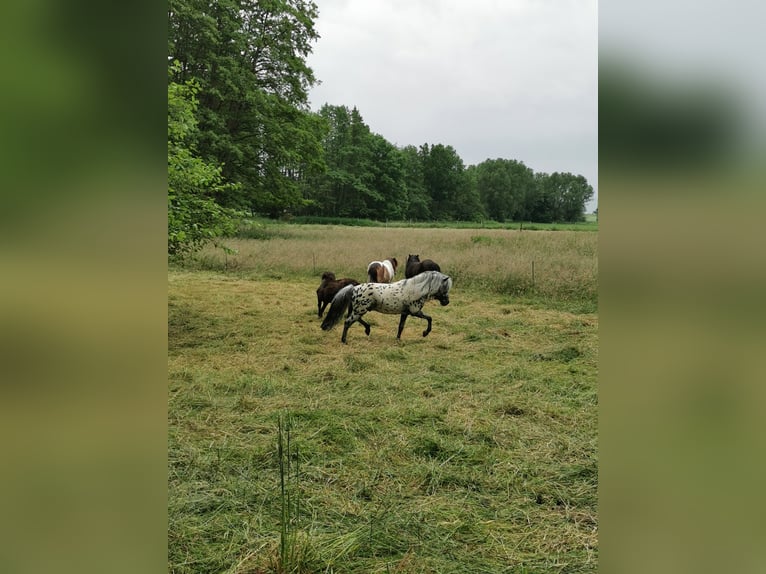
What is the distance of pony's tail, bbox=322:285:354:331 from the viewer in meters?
6.93

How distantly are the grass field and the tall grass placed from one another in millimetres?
2108

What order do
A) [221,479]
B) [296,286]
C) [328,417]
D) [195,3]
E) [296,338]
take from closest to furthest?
1. [221,479]
2. [328,417]
3. [296,338]
4. [296,286]
5. [195,3]

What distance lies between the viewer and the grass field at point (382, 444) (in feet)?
7.42

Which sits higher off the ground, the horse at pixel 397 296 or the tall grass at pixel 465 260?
the tall grass at pixel 465 260

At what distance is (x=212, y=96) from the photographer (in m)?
16.4

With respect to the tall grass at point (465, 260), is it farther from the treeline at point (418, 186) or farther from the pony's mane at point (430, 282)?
the treeline at point (418, 186)

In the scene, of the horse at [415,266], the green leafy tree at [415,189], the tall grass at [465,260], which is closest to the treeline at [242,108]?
the tall grass at [465,260]

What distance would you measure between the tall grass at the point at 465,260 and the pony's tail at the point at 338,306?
5.07m

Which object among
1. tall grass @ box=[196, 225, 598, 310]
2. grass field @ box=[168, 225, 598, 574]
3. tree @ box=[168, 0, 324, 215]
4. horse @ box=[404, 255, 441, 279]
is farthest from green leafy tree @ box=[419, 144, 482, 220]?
grass field @ box=[168, 225, 598, 574]

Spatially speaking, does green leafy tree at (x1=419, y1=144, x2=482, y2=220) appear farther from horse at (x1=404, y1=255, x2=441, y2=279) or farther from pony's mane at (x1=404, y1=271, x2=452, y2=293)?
pony's mane at (x1=404, y1=271, x2=452, y2=293)
